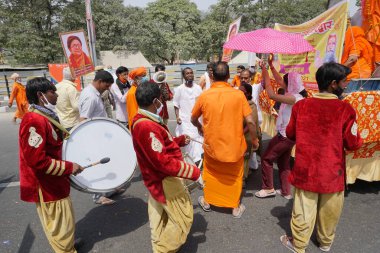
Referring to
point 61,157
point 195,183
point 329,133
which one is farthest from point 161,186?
point 329,133

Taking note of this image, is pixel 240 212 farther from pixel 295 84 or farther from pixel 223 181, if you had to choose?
pixel 295 84

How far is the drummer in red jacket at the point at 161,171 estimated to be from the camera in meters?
2.12

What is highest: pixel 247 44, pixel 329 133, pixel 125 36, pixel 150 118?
pixel 125 36

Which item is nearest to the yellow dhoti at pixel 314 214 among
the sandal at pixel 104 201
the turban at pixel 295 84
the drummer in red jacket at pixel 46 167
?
the turban at pixel 295 84

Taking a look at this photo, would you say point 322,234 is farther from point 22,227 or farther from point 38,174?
point 22,227

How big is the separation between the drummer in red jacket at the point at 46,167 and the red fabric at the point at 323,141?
1.86 meters

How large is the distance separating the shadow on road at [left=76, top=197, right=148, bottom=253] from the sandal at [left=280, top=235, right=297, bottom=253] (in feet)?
4.85

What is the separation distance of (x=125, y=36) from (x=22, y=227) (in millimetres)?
31875

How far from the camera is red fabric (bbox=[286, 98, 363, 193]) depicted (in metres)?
2.24

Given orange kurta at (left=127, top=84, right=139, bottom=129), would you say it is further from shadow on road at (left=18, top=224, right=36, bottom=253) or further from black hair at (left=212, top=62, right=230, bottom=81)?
shadow on road at (left=18, top=224, right=36, bottom=253)

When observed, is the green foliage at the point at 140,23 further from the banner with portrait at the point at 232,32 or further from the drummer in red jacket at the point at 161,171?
the drummer in red jacket at the point at 161,171

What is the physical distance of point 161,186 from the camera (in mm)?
2305

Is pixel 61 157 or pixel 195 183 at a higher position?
pixel 61 157

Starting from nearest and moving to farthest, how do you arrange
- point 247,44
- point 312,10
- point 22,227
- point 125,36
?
1. point 22,227
2. point 247,44
3. point 125,36
4. point 312,10
